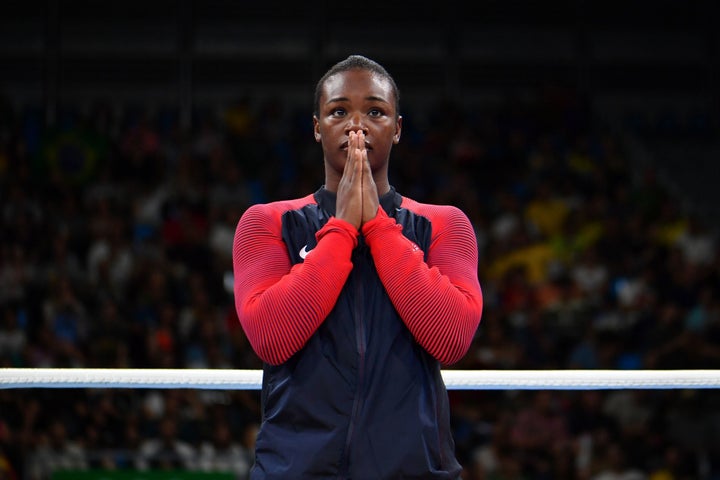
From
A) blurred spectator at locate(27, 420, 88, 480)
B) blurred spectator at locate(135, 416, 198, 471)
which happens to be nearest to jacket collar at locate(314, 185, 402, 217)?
blurred spectator at locate(135, 416, 198, 471)

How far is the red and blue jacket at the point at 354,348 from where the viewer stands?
1.50 m

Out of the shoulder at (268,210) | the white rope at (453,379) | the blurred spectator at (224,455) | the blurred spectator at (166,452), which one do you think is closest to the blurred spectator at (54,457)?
the blurred spectator at (166,452)

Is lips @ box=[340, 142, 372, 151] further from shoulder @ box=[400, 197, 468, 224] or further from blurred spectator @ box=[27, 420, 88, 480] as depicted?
blurred spectator @ box=[27, 420, 88, 480]

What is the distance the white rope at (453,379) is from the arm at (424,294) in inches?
29.6

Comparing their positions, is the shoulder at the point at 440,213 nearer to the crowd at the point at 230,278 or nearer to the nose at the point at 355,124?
the nose at the point at 355,124

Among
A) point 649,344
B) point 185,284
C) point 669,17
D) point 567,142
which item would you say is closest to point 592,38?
point 669,17

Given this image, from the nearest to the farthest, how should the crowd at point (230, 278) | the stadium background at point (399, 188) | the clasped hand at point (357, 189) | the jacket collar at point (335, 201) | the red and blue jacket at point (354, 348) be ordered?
the red and blue jacket at point (354, 348)
the clasped hand at point (357, 189)
the jacket collar at point (335, 201)
the crowd at point (230, 278)
the stadium background at point (399, 188)

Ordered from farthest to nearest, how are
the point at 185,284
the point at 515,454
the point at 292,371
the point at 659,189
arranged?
the point at 659,189, the point at 185,284, the point at 515,454, the point at 292,371

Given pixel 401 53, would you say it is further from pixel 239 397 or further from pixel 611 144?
pixel 239 397

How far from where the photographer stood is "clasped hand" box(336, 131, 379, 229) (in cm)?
164

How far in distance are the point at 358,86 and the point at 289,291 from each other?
0.41m

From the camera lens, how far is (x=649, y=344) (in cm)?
736

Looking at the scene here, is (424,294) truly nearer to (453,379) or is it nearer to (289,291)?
(289,291)

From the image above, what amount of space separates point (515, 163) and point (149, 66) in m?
4.68
